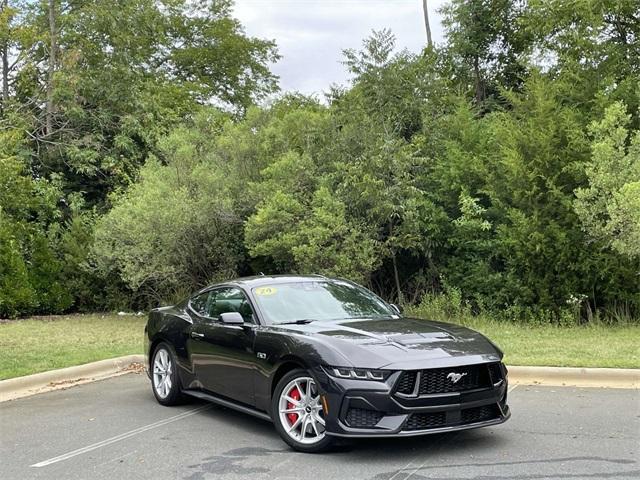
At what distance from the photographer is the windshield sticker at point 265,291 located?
697 cm

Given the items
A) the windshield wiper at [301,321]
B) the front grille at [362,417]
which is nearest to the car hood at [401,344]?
the windshield wiper at [301,321]

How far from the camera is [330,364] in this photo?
5.46m

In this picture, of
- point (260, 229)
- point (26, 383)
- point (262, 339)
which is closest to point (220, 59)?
point (260, 229)

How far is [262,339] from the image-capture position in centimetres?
625

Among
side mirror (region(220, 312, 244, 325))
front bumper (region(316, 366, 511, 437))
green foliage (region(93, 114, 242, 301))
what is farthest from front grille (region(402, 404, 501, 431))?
green foliage (region(93, 114, 242, 301))

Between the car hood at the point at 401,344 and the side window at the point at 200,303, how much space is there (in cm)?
163

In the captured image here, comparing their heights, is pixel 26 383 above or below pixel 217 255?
below

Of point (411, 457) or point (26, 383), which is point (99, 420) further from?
point (411, 457)

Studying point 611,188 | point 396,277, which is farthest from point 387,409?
point 396,277

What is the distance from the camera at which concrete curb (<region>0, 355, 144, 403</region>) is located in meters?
8.79

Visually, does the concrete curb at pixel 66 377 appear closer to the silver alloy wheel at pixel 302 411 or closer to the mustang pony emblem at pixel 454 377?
the silver alloy wheel at pixel 302 411

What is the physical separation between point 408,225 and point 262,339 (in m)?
8.98

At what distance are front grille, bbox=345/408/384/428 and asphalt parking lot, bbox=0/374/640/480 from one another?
1.00 feet

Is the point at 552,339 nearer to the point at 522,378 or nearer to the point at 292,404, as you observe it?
the point at 522,378
